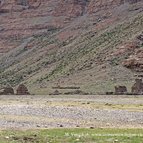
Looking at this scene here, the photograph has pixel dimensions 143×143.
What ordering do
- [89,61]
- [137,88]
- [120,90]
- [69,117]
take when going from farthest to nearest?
[89,61] → [137,88] → [120,90] → [69,117]

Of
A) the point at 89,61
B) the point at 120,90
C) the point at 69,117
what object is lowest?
the point at 69,117

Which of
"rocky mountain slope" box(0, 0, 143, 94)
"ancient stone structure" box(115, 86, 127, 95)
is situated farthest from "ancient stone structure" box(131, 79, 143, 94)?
"rocky mountain slope" box(0, 0, 143, 94)

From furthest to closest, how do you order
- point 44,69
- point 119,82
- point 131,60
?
point 44,69
point 131,60
point 119,82

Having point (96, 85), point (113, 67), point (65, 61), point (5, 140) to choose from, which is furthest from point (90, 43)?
point (5, 140)

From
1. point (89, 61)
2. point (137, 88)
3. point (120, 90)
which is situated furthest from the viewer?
point (89, 61)

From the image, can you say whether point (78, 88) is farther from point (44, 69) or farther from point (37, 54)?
point (37, 54)

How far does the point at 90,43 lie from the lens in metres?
172

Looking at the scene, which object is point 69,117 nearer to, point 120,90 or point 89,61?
point 120,90

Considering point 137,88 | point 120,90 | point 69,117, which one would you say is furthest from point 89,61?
point 69,117

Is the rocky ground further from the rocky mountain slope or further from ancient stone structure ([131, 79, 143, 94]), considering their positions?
the rocky mountain slope

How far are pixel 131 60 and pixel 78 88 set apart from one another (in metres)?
20.3

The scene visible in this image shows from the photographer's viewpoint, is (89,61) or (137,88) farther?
(89,61)

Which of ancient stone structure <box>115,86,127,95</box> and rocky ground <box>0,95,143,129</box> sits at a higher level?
ancient stone structure <box>115,86,127,95</box>

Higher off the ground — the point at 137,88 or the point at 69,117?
the point at 137,88
